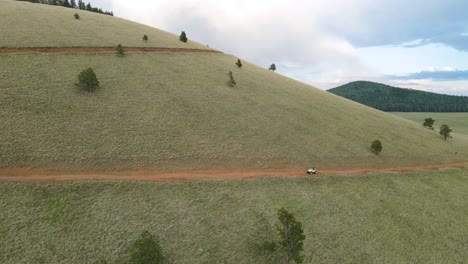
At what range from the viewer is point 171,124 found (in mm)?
41500

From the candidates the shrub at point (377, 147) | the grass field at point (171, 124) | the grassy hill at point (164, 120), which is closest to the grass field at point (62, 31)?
the grassy hill at point (164, 120)

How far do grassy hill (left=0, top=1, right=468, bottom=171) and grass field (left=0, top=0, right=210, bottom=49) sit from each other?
43cm

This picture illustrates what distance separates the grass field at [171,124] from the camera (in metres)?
33.2

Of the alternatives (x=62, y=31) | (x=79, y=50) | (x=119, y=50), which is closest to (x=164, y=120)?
(x=119, y=50)

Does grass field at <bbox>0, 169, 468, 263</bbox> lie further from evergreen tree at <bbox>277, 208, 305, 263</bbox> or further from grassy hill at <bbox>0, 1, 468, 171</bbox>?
grassy hill at <bbox>0, 1, 468, 171</bbox>

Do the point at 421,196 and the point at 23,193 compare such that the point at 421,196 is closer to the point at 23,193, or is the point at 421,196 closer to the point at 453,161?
the point at 453,161

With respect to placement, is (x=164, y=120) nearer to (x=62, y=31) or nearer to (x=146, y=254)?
(x=146, y=254)

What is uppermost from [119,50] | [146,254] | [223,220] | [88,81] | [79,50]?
[119,50]

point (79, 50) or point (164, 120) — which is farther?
point (79, 50)

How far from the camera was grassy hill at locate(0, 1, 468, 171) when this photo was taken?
33438 mm

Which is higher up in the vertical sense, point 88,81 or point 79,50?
point 79,50

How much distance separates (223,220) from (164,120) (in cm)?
1921

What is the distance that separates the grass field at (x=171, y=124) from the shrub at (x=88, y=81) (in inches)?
46.2

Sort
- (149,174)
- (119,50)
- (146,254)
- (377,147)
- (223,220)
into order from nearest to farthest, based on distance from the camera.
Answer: (146,254) → (223,220) → (149,174) → (377,147) → (119,50)
